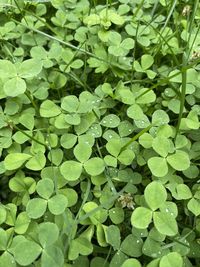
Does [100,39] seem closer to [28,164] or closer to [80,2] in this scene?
[80,2]

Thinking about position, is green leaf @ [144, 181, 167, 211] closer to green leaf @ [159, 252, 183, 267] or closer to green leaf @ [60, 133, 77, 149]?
green leaf @ [159, 252, 183, 267]

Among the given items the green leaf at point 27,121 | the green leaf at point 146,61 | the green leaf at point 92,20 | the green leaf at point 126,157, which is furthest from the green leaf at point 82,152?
the green leaf at point 92,20

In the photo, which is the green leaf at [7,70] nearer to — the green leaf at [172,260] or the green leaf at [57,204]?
the green leaf at [57,204]

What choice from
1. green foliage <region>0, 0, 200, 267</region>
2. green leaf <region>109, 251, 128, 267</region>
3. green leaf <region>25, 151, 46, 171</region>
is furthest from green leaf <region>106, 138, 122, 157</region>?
green leaf <region>109, 251, 128, 267</region>

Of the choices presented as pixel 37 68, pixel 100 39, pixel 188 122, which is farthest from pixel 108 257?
pixel 100 39

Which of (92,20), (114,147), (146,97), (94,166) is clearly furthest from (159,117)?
(92,20)

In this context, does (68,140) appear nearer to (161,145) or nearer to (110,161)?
(110,161)
